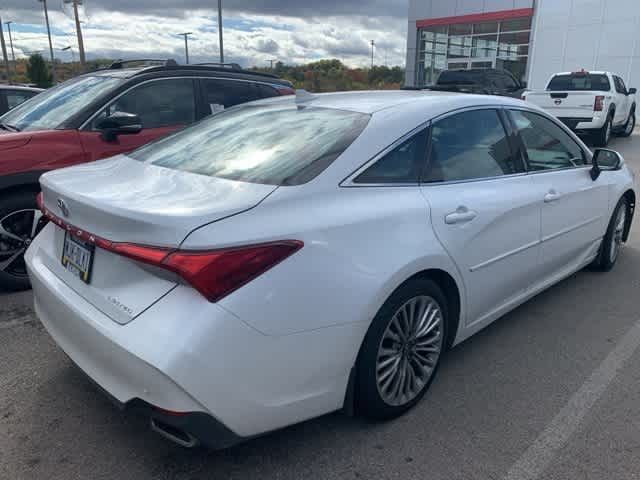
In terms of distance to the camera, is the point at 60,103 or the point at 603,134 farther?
the point at 603,134

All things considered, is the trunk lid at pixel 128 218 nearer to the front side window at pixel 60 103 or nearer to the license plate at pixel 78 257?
the license plate at pixel 78 257

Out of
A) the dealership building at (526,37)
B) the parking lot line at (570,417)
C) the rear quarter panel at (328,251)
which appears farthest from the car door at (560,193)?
the dealership building at (526,37)

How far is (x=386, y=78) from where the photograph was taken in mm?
45781

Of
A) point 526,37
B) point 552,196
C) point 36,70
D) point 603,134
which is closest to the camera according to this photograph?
point 552,196

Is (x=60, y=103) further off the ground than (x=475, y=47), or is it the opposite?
(x=475, y=47)

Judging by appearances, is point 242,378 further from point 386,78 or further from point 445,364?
point 386,78

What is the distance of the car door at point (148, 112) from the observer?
4426 millimetres

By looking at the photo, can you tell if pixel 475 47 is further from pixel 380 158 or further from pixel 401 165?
pixel 380 158

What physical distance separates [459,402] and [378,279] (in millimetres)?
1025

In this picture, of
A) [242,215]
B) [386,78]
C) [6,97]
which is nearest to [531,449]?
[242,215]

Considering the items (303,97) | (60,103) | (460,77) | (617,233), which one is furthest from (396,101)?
(460,77)

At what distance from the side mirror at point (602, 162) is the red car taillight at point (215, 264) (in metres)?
3.21

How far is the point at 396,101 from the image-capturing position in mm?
2957

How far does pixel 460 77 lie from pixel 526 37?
44.0 ft
